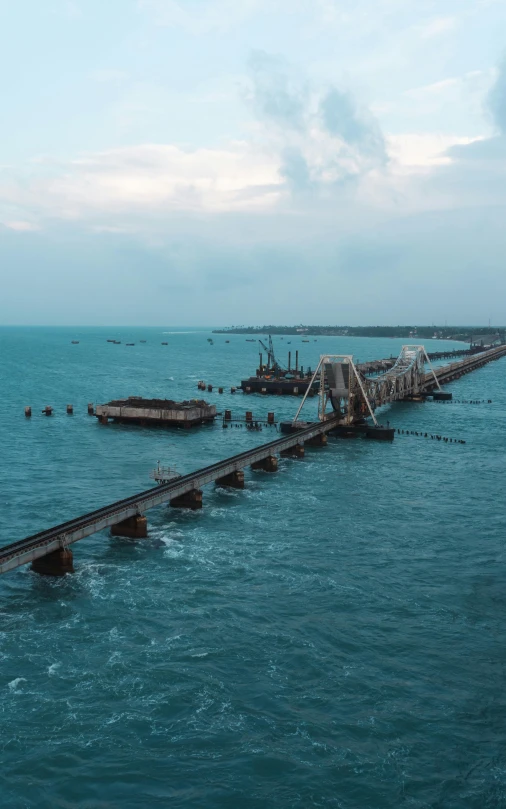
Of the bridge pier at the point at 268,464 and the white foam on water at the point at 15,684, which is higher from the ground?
the bridge pier at the point at 268,464

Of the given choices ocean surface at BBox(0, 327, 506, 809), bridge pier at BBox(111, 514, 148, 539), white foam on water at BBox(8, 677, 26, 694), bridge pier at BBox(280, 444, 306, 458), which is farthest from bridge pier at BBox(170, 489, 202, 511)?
white foam on water at BBox(8, 677, 26, 694)

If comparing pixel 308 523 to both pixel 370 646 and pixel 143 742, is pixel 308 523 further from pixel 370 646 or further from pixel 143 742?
pixel 143 742

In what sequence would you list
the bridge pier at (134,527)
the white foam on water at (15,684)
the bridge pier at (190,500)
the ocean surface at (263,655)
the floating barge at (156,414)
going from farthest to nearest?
1. the floating barge at (156,414)
2. the bridge pier at (190,500)
3. the bridge pier at (134,527)
4. the white foam on water at (15,684)
5. the ocean surface at (263,655)

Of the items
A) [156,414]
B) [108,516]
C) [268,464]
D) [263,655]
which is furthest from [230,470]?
[156,414]

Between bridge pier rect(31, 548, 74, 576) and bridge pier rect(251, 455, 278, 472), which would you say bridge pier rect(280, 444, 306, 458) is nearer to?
bridge pier rect(251, 455, 278, 472)

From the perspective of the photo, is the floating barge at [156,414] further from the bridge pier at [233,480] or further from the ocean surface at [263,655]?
the ocean surface at [263,655]

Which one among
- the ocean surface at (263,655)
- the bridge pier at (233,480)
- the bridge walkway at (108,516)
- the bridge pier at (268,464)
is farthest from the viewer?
the bridge pier at (268,464)

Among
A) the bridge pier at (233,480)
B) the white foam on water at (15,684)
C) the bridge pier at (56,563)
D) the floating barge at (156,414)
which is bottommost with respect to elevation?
the white foam on water at (15,684)

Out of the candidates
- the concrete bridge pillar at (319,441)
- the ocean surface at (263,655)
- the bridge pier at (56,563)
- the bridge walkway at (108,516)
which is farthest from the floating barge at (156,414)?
the bridge pier at (56,563)

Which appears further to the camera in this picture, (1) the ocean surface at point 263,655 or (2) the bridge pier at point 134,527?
(2) the bridge pier at point 134,527
